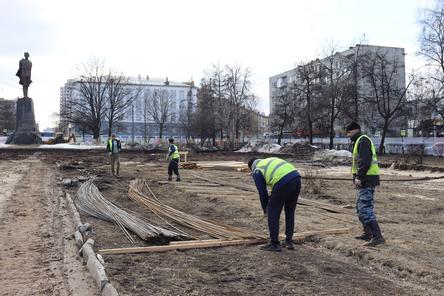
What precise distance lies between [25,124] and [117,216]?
39626 millimetres

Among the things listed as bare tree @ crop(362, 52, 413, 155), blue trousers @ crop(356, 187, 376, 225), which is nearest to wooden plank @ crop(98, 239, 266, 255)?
blue trousers @ crop(356, 187, 376, 225)

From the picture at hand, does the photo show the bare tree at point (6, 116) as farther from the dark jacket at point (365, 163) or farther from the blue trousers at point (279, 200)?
the dark jacket at point (365, 163)

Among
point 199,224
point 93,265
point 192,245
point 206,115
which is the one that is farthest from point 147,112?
point 93,265

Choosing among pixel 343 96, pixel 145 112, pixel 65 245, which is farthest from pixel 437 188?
pixel 145 112

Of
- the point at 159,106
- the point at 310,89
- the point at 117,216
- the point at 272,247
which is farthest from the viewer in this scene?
the point at 159,106

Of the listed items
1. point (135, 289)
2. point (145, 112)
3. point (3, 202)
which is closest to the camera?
point (135, 289)

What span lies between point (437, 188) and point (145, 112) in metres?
92.8

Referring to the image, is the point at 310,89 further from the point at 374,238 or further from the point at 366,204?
the point at 374,238

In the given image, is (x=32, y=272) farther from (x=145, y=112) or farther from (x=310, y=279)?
(x=145, y=112)

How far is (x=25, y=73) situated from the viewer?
45312 mm

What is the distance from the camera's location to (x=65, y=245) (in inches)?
304

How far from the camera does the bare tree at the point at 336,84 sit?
51.0m

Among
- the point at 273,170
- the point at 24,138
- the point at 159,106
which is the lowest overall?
the point at 273,170

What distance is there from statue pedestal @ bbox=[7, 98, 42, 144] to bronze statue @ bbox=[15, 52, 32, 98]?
1068 millimetres
